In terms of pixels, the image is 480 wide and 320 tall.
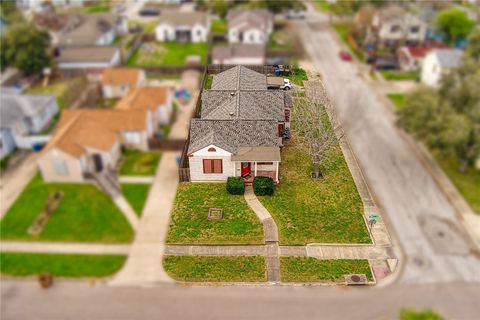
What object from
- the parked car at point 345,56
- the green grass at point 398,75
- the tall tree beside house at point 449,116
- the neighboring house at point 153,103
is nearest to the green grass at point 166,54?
the neighboring house at point 153,103

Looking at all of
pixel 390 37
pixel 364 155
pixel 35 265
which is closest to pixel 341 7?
pixel 390 37

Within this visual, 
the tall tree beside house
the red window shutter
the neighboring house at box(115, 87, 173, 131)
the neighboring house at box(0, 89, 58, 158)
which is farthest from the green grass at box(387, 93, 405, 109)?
the neighboring house at box(0, 89, 58, 158)

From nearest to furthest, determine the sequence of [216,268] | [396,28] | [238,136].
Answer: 1. [216,268]
2. [238,136]
3. [396,28]

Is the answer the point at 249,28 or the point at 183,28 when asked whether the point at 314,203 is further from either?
the point at 183,28

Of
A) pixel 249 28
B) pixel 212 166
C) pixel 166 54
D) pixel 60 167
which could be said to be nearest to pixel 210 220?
pixel 212 166

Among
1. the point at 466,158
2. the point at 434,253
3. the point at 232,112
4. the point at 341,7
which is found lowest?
the point at 434,253

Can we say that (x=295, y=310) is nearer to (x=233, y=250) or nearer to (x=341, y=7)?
(x=233, y=250)

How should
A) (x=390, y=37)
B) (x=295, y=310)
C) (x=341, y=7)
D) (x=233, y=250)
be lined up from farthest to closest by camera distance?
1. (x=341, y=7)
2. (x=390, y=37)
3. (x=295, y=310)
4. (x=233, y=250)
